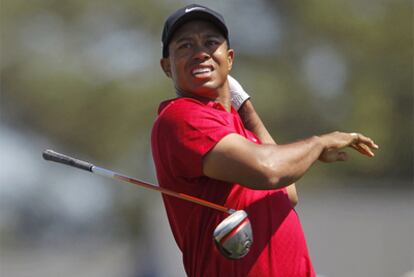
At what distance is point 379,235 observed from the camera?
16.6 meters

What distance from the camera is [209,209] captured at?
5180mm

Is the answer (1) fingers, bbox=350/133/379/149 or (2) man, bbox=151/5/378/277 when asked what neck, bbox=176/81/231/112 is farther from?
(1) fingers, bbox=350/133/379/149

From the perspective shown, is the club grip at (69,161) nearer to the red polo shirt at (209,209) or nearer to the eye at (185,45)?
the red polo shirt at (209,209)

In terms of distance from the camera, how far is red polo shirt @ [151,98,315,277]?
5078mm

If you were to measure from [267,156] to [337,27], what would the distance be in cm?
1838

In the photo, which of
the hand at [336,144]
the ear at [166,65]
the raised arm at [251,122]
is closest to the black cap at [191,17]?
the ear at [166,65]

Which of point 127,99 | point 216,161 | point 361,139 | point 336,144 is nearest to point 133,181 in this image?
point 216,161

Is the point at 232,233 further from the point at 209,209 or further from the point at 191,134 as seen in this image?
the point at 191,134

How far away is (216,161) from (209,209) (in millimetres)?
295

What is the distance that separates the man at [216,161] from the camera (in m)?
4.99

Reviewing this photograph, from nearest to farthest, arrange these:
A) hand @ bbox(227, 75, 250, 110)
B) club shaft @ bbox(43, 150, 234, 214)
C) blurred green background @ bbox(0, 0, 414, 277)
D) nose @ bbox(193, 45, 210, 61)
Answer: club shaft @ bbox(43, 150, 234, 214) → nose @ bbox(193, 45, 210, 61) → hand @ bbox(227, 75, 250, 110) → blurred green background @ bbox(0, 0, 414, 277)

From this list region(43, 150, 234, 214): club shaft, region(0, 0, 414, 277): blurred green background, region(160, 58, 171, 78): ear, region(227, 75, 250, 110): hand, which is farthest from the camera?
region(0, 0, 414, 277): blurred green background

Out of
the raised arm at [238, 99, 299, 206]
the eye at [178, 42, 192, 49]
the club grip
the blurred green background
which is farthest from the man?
the blurred green background

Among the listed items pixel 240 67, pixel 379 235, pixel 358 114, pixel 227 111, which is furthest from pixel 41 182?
pixel 227 111
